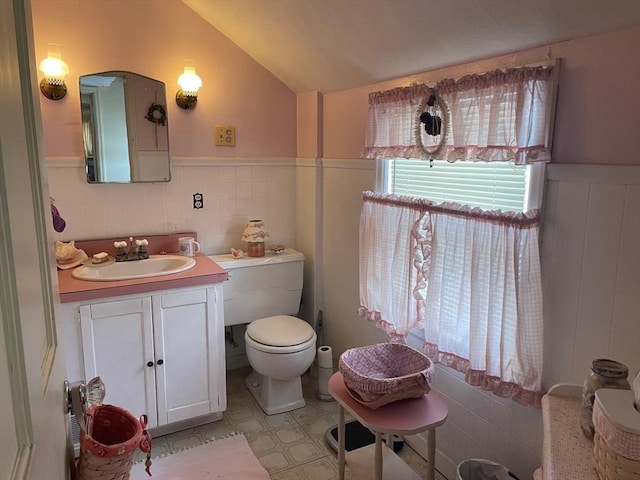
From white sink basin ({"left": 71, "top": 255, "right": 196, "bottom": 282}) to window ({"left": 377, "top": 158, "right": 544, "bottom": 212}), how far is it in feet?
3.86

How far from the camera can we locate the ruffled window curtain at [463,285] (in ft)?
5.42

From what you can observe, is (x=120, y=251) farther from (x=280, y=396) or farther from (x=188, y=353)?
(x=280, y=396)

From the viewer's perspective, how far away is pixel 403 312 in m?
2.19

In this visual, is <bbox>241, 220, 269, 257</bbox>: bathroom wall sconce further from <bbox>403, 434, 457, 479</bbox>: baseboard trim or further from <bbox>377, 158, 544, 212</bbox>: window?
<bbox>403, 434, 457, 479</bbox>: baseboard trim

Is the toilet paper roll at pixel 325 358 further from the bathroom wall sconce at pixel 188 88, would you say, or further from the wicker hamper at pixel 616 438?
the wicker hamper at pixel 616 438

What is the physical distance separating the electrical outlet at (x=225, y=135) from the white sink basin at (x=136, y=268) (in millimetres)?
748

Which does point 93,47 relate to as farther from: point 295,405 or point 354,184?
point 295,405

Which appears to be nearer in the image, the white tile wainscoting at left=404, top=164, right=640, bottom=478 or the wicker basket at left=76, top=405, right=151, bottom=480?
the wicker basket at left=76, top=405, right=151, bottom=480

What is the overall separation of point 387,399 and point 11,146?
4.67 ft

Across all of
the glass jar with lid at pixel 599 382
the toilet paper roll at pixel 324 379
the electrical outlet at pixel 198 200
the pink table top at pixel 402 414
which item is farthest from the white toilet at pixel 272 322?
the glass jar with lid at pixel 599 382

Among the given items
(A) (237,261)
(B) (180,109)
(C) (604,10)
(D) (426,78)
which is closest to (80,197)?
(B) (180,109)

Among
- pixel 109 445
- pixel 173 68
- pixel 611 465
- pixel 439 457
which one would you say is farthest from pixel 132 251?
pixel 611 465

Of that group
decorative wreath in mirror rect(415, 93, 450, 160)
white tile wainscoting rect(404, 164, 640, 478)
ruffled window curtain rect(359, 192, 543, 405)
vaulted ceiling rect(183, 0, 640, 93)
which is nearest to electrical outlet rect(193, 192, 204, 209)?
vaulted ceiling rect(183, 0, 640, 93)

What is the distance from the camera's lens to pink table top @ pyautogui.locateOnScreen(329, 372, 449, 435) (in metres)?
1.61
